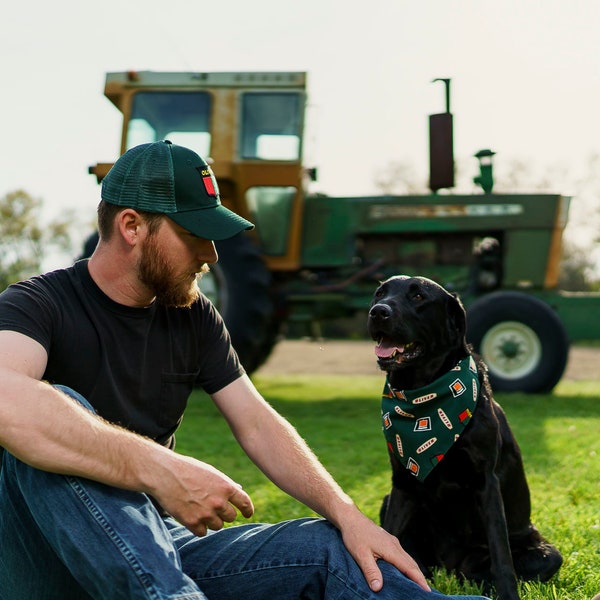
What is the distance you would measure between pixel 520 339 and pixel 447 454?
17.3 ft

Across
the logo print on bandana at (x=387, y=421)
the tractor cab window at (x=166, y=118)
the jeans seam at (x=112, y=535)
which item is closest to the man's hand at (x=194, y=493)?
the jeans seam at (x=112, y=535)

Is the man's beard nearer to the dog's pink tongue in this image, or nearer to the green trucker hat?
the green trucker hat

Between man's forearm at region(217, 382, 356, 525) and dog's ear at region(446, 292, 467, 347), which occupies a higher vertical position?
dog's ear at region(446, 292, 467, 347)

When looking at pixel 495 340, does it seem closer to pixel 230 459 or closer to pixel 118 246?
pixel 230 459

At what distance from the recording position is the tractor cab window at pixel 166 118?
7852 millimetres

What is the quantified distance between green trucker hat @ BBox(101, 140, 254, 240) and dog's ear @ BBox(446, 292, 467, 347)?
1015 millimetres

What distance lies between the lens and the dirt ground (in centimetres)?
1231

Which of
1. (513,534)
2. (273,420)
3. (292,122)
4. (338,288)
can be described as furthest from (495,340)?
(273,420)

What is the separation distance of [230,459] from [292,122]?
3.94 meters

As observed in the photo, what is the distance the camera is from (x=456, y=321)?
110 inches

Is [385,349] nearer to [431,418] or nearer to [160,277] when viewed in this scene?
[431,418]

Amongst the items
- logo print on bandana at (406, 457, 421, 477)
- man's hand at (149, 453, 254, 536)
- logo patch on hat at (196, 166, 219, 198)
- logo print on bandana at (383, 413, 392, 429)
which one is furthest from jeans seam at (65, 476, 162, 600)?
logo print on bandana at (383, 413, 392, 429)

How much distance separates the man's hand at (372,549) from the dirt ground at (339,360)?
826 cm

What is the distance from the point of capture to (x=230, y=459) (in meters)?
4.87
